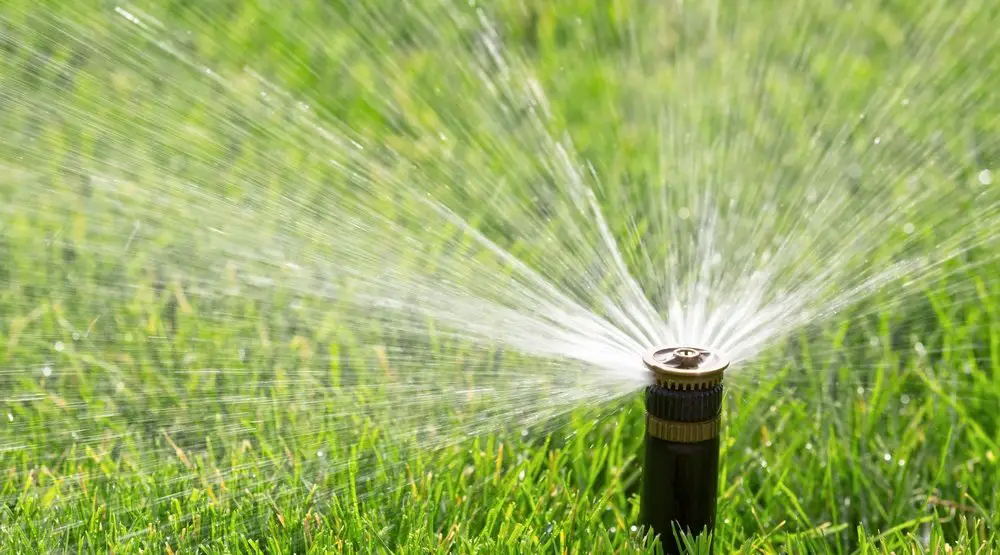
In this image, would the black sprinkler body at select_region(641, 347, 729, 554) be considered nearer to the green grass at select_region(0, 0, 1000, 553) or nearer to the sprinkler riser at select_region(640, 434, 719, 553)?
the sprinkler riser at select_region(640, 434, 719, 553)

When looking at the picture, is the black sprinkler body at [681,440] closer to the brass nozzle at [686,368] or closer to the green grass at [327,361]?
the brass nozzle at [686,368]

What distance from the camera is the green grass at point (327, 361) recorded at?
2.16 m

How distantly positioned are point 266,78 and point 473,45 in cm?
83

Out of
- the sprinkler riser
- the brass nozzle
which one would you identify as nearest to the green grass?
the sprinkler riser

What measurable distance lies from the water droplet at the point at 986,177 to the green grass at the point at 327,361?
7cm

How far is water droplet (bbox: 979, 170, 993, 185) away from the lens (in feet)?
10.7

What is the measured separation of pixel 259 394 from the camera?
250cm

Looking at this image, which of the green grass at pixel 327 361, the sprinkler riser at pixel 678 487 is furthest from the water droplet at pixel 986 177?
the sprinkler riser at pixel 678 487

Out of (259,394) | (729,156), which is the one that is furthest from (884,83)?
(259,394)

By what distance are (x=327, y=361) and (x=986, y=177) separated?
1.92 metres

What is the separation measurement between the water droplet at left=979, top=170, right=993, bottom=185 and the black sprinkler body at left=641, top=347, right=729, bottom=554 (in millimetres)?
1807

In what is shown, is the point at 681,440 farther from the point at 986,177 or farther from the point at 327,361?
the point at 986,177

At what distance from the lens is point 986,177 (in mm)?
3273

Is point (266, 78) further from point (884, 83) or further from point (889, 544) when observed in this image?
point (889, 544)
